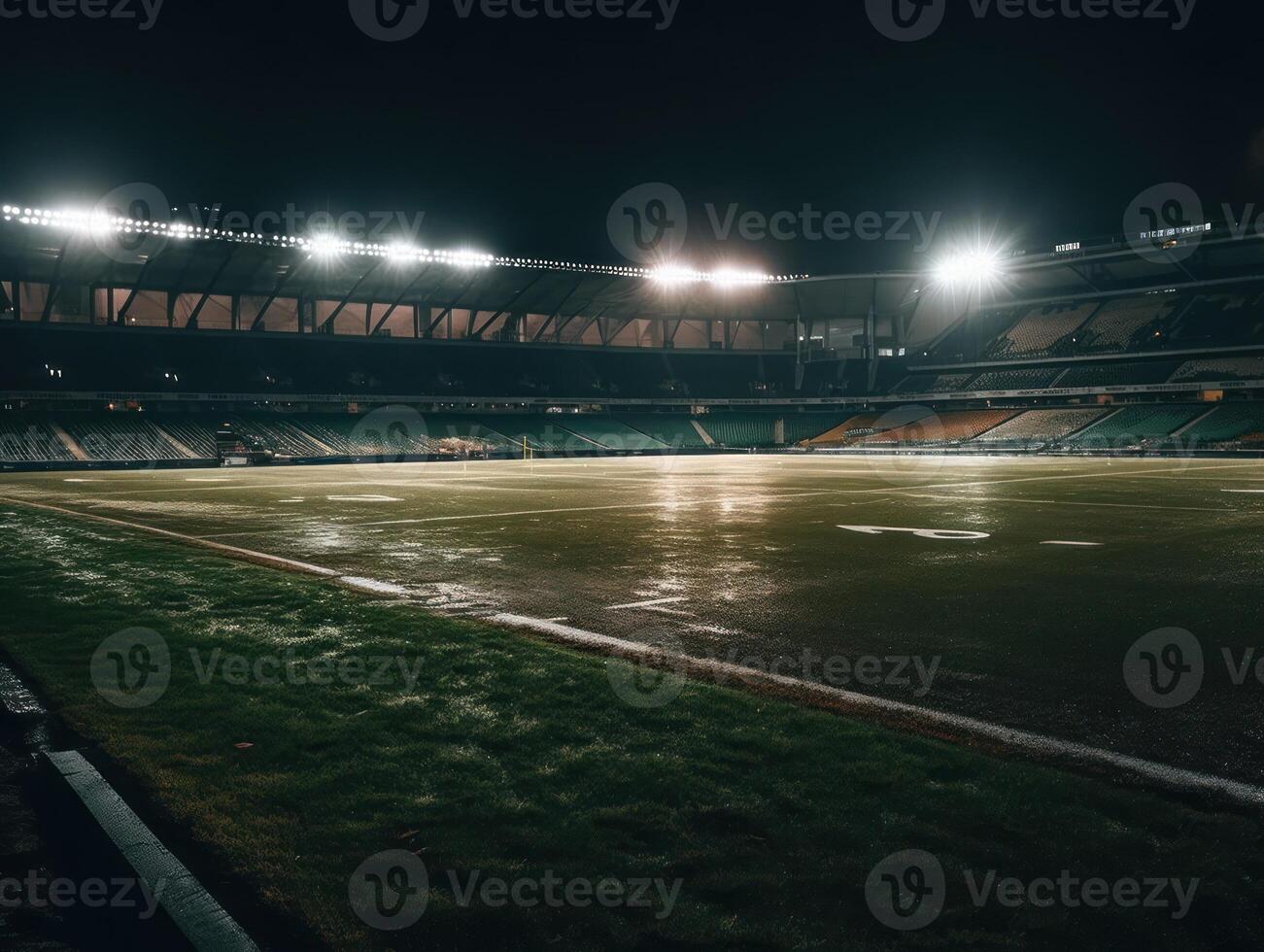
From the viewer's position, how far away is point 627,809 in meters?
3.95

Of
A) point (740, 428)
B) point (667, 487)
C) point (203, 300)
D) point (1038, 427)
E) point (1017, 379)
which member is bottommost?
point (667, 487)

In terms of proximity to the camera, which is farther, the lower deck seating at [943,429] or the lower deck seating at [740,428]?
the lower deck seating at [740,428]

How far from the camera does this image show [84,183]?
48.2 metres

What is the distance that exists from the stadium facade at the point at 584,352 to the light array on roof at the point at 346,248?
22 centimetres

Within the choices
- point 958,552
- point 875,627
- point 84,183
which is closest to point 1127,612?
point 875,627

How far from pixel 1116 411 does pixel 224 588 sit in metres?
66.6

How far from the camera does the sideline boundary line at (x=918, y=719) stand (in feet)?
14.1

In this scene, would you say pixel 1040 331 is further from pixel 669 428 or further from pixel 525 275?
pixel 525 275

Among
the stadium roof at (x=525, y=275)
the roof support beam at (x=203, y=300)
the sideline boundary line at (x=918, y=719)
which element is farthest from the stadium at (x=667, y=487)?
the stadium roof at (x=525, y=275)

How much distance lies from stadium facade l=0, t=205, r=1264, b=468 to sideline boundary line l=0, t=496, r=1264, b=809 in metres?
49.5

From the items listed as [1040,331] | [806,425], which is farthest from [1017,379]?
[806,425]

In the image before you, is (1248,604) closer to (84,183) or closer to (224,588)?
(224,588)

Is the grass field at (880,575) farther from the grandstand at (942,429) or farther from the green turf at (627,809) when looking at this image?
the grandstand at (942,429)

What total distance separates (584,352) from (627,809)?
7734 centimetres
